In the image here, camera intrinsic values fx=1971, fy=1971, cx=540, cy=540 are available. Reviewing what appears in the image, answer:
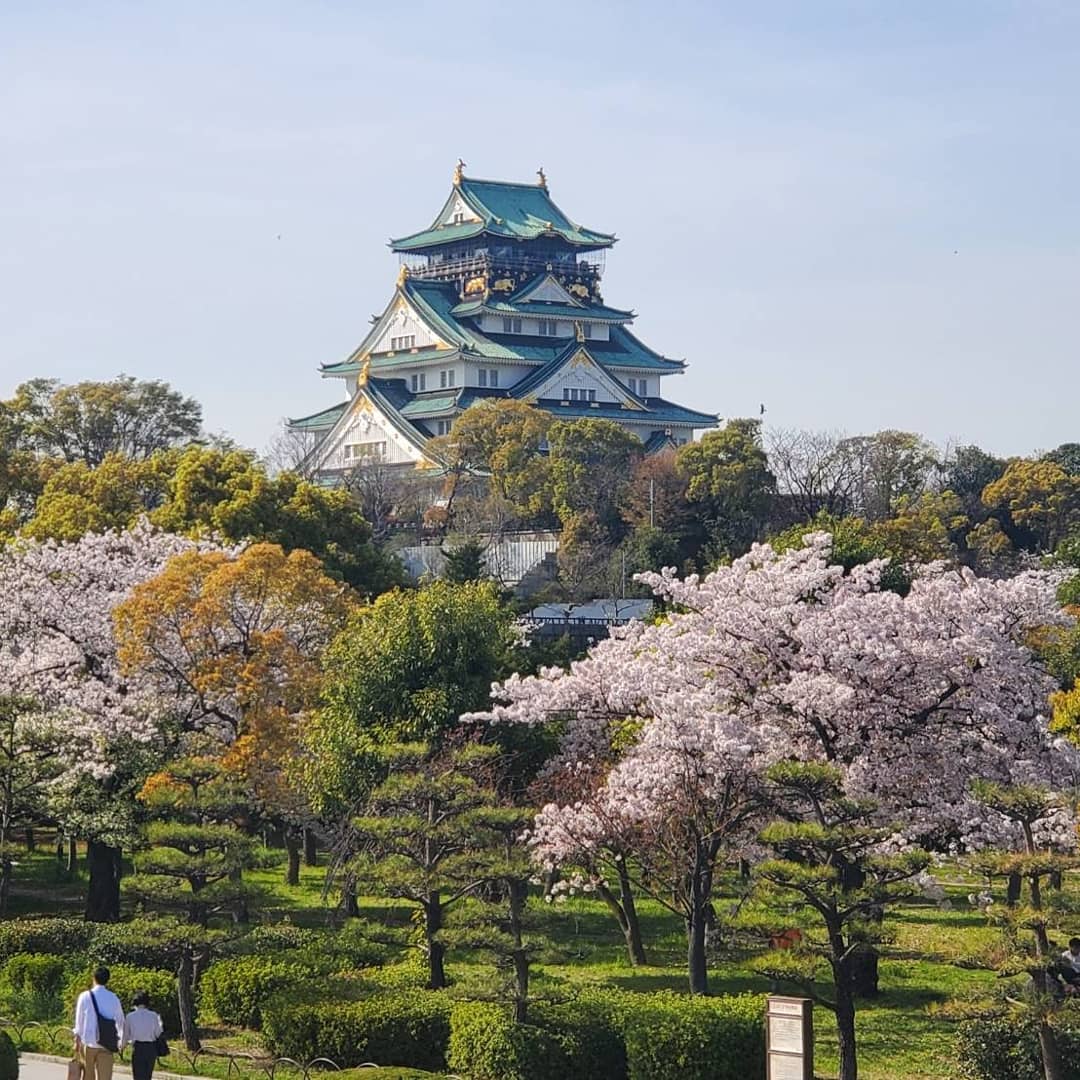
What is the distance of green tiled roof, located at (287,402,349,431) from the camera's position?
99688mm

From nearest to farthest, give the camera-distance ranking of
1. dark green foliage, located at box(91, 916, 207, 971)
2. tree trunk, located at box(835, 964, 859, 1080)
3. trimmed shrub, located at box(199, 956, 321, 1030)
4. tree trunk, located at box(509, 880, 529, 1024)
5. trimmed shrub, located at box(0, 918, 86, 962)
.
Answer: tree trunk, located at box(835, 964, 859, 1080) → tree trunk, located at box(509, 880, 529, 1024) → dark green foliage, located at box(91, 916, 207, 971) → trimmed shrub, located at box(199, 956, 321, 1030) → trimmed shrub, located at box(0, 918, 86, 962)

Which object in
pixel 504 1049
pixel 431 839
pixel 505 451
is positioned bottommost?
pixel 504 1049

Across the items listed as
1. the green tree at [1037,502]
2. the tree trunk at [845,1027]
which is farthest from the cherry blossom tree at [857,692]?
the green tree at [1037,502]

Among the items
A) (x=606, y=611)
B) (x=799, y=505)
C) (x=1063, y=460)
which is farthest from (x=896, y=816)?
(x=1063, y=460)

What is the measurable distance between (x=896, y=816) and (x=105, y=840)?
11.3 m

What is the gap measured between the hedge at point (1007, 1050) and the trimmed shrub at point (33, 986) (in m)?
10.9

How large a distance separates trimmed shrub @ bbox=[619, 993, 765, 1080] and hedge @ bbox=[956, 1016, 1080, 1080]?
2028 millimetres

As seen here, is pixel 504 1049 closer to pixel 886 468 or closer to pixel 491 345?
pixel 886 468

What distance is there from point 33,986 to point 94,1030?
22.6ft

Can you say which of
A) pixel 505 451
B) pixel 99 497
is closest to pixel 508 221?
pixel 505 451

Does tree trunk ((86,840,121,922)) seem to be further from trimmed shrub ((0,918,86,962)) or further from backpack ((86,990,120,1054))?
backpack ((86,990,120,1054))

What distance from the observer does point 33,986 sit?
23906 mm

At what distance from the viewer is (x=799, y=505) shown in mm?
68562

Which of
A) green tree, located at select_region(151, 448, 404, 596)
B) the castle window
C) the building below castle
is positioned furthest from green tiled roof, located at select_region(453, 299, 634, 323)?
green tree, located at select_region(151, 448, 404, 596)
